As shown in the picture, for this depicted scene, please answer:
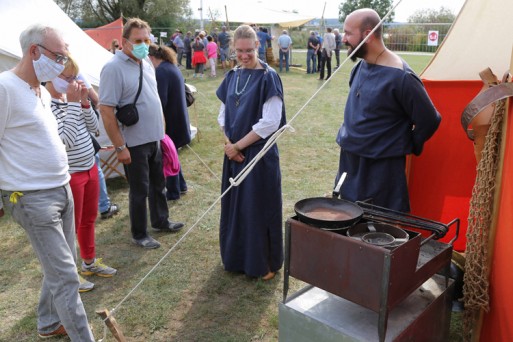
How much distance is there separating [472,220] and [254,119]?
4.99ft

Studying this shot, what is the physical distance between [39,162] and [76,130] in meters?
0.65

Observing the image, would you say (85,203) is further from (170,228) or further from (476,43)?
(476,43)

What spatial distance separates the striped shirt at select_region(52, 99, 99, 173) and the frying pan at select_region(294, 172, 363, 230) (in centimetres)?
155

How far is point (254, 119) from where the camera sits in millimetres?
3174

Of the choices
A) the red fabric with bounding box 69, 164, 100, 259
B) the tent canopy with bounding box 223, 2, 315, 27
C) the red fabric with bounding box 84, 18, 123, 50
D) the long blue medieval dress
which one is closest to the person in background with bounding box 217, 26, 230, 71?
the tent canopy with bounding box 223, 2, 315, 27

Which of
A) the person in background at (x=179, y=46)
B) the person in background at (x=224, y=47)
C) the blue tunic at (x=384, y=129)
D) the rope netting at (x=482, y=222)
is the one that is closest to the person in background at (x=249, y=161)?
the blue tunic at (x=384, y=129)

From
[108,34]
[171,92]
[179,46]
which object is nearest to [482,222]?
[171,92]

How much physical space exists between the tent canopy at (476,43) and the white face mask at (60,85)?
238cm

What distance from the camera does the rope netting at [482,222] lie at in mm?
2215

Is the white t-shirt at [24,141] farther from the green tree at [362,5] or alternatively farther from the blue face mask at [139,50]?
the green tree at [362,5]

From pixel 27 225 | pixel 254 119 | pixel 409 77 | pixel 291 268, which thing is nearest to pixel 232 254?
pixel 254 119

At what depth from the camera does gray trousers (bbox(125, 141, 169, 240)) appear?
146 inches

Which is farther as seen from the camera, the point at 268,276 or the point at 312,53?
the point at 312,53

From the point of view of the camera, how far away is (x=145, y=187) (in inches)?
149
